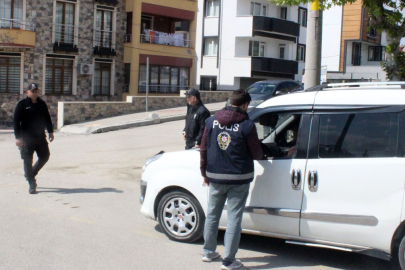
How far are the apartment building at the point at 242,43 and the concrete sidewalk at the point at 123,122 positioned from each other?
16991mm

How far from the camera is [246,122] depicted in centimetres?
534

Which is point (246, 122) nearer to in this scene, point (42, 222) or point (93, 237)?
point (93, 237)

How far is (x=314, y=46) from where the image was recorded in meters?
10.2

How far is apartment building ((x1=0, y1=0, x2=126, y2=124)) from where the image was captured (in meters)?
27.2

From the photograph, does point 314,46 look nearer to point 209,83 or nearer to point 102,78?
point 102,78

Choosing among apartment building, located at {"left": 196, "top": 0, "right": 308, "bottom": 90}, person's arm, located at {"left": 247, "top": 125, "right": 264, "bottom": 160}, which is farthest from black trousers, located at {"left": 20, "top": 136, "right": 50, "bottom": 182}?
apartment building, located at {"left": 196, "top": 0, "right": 308, "bottom": 90}

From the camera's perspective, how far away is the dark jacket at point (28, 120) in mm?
9078

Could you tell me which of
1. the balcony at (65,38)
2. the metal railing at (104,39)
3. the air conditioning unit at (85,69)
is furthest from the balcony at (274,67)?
the balcony at (65,38)

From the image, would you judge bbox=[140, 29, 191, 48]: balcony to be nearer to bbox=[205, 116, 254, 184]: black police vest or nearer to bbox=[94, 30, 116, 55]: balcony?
bbox=[94, 30, 116, 55]: balcony

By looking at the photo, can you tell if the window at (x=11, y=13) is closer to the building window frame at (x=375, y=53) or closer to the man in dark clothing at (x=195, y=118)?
the man in dark clothing at (x=195, y=118)

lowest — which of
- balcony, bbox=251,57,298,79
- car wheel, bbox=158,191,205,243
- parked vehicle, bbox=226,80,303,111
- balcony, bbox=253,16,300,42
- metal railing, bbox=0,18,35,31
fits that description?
car wheel, bbox=158,191,205,243

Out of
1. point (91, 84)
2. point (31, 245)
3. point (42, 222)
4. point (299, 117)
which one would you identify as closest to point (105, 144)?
point (42, 222)

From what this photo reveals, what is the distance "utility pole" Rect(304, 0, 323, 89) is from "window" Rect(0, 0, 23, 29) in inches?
821

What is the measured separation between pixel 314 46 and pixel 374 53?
40226mm
